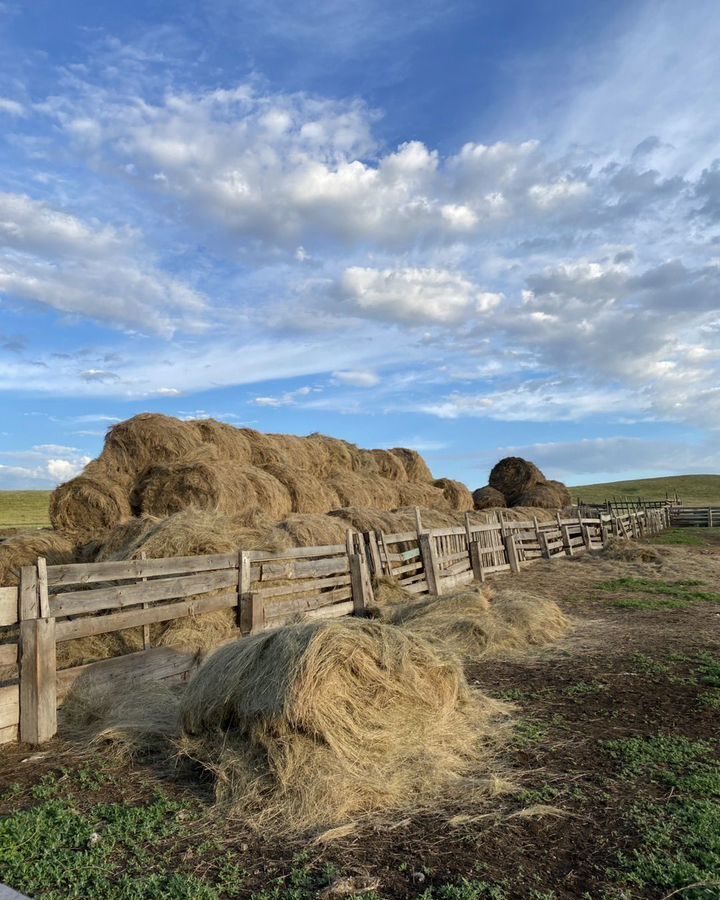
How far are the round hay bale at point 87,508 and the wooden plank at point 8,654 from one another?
552 centimetres

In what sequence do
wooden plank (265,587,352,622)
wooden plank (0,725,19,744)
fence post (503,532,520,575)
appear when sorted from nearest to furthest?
wooden plank (0,725,19,744) → wooden plank (265,587,352,622) → fence post (503,532,520,575)

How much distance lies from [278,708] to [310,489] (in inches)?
380

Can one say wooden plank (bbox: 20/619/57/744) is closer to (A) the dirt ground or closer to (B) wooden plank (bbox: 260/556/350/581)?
(A) the dirt ground

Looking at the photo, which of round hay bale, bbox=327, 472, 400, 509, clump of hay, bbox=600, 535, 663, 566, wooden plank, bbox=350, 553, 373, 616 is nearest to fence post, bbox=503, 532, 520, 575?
round hay bale, bbox=327, 472, 400, 509

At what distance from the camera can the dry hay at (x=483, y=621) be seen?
8633mm

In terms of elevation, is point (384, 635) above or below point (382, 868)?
above

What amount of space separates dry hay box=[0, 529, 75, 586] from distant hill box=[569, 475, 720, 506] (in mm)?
51127

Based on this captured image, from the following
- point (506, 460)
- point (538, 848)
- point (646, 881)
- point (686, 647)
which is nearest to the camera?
point (646, 881)

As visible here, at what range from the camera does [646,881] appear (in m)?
3.16

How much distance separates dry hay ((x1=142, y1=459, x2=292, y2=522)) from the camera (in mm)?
11305

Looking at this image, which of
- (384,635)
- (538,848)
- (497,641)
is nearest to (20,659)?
(384,635)

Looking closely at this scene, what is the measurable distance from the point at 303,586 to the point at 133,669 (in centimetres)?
335

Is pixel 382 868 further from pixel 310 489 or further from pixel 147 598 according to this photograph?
pixel 310 489

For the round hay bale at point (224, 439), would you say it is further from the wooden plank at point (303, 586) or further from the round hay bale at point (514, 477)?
the round hay bale at point (514, 477)
